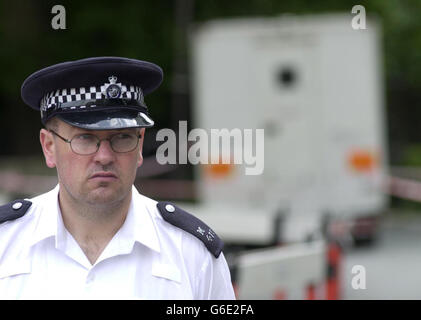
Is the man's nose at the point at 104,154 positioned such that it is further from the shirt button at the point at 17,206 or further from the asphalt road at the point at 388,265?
the asphalt road at the point at 388,265

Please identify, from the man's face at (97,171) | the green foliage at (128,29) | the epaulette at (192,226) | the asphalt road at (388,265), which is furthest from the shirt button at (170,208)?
the green foliage at (128,29)

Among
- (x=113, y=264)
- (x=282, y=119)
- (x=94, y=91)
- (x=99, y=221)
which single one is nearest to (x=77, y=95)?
(x=94, y=91)

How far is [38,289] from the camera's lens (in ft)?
8.27

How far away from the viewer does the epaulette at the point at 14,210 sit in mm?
2684

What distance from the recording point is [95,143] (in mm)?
2547

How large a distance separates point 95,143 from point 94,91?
0.19 metres

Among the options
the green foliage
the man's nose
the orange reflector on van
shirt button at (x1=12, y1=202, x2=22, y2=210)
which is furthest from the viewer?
the green foliage

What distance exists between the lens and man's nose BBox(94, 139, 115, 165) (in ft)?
8.20

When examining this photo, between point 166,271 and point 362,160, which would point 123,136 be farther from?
point 362,160

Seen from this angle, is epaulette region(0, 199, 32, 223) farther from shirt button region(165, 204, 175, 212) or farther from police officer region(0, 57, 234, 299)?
shirt button region(165, 204, 175, 212)

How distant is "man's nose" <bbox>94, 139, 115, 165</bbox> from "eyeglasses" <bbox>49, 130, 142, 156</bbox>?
0.03 feet

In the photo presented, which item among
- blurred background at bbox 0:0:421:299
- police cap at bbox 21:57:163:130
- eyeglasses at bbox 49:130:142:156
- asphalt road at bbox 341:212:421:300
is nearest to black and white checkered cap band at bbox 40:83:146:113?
police cap at bbox 21:57:163:130

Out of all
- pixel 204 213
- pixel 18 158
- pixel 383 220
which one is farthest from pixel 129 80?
pixel 18 158

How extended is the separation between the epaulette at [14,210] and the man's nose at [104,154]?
351mm
